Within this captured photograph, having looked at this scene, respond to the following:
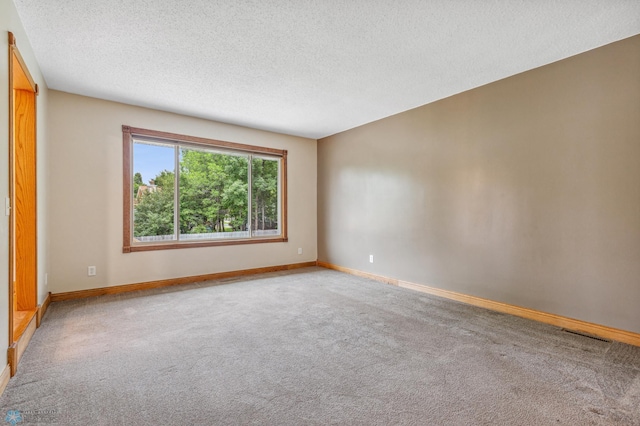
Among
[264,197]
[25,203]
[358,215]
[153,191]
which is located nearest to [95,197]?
[153,191]

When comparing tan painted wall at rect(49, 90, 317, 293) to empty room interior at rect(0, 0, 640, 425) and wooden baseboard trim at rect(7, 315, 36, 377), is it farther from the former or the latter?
wooden baseboard trim at rect(7, 315, 36, 377)

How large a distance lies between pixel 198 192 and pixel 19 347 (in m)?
2.91

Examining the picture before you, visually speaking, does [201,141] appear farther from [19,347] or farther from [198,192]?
[19,347]

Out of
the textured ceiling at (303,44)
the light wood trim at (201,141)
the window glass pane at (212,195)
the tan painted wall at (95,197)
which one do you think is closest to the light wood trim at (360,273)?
the window glass pane at (212,195)

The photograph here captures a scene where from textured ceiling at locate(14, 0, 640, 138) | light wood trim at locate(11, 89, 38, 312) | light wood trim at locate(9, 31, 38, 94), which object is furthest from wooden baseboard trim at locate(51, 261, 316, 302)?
textured ceiling at locate(14, 0, 640, 138)

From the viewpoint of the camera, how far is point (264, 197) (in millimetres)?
5570

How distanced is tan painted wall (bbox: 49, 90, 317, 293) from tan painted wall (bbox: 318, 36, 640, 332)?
A: 3.05 metres

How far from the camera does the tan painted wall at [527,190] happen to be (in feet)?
8.58

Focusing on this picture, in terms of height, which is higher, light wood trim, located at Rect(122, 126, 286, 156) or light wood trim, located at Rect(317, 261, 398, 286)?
light wood trim, located at Rect(122, 126, 286, 156)

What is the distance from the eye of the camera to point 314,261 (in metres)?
6.09

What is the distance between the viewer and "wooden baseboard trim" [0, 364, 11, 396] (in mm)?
1819

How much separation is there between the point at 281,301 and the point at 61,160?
315cm

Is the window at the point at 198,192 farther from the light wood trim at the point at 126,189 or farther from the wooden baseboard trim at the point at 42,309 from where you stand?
the wooden baseboard trim at the point at 42,309

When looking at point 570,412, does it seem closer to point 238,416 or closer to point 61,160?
point 238,416
